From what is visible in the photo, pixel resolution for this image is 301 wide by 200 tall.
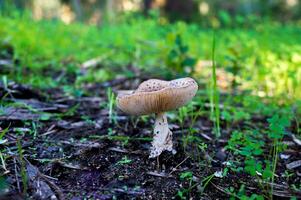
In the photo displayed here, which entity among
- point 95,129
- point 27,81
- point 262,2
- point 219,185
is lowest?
point 219,185

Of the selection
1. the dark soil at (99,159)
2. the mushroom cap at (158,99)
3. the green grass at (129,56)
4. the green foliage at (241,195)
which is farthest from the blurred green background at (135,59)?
the green foliage at (241,195)

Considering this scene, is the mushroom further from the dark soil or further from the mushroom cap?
the dark soil

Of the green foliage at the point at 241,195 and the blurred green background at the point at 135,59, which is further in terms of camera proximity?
the blurred green background at the point at 135,59

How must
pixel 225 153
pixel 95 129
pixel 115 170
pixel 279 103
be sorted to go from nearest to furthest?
pixel 115 170 → pixel 225 153 → pixel 95 129 → pixel 279 103

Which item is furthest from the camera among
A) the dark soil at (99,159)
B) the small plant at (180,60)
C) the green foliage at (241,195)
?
the small plant at (180,60)

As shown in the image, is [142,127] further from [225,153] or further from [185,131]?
[225,153]

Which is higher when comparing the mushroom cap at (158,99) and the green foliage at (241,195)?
the mushroom cap at (158,99)

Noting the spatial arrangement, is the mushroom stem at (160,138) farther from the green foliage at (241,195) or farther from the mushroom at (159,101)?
the green foliage at (241,195)

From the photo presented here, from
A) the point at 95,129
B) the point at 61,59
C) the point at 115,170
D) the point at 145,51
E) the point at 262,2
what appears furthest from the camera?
the point at 262,2

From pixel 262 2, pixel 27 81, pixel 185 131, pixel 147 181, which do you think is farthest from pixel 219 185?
pixel 262 2
